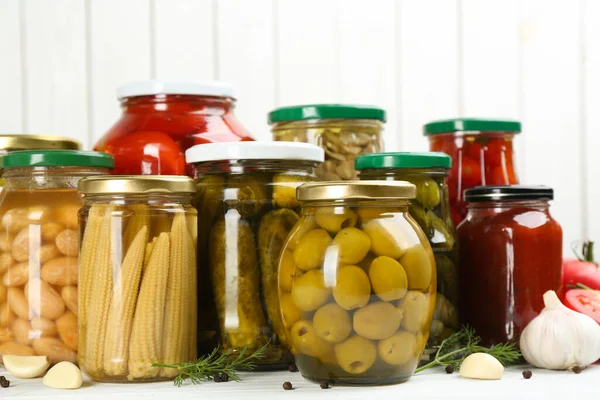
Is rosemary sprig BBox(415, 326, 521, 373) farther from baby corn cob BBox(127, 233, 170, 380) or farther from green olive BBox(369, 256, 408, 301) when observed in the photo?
baby corn cob BBox(127, 233, 170, 380)

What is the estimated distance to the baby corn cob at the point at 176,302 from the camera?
80 centimetres

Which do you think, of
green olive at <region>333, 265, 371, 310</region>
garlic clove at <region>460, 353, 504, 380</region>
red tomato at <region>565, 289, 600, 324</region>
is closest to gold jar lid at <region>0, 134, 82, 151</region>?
green olive at <region>333, 265, 371, 310</region>

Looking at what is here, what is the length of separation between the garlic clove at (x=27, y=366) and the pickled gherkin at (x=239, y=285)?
0.20m

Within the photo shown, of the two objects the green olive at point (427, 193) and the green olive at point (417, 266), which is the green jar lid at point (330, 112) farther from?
the green olive at point (417, 266)

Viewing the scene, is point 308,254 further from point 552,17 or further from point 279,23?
point 552,17

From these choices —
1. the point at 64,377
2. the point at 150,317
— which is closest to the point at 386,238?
the point at 150,317

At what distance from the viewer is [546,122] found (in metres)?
1.57

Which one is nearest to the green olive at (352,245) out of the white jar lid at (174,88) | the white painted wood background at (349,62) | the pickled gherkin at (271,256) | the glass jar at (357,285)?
the glass jar at (357,285)

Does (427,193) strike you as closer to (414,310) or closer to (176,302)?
(414,310)

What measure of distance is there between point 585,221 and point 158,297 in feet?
3.42

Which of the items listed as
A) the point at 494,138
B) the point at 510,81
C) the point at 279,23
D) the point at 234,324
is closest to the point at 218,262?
the point at 234,324

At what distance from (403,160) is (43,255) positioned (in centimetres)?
40

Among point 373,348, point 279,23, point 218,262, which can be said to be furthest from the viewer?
point 279,23

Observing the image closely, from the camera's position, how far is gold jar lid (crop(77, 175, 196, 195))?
78cm
